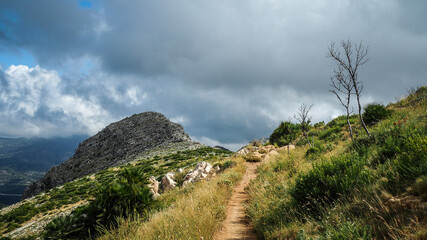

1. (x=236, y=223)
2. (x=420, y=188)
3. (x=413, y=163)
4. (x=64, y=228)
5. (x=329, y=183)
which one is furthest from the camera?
(x=236, y=223)

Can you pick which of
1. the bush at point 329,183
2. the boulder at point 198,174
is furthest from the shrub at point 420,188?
the boulder at point 198,174

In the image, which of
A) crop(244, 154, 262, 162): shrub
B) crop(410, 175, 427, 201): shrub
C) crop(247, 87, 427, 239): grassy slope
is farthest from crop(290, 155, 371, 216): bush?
crop(244, 154, 262, 162): shrub

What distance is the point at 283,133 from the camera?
3441cm

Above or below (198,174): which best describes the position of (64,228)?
below

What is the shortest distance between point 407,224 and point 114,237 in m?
6.66

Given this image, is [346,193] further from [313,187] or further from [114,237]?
[114,237]

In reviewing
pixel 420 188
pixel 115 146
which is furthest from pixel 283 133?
pixel 115 146

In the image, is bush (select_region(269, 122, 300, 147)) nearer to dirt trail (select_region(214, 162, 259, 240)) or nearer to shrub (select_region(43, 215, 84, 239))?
dirt trail (select_region(214, 162, 259, 240))

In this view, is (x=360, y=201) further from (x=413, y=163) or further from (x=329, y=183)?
(x=413, y=163)

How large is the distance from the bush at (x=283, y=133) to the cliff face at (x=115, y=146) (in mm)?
26481

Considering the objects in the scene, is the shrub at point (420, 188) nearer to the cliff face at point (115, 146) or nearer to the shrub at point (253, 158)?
the shrub at point (253, 158)

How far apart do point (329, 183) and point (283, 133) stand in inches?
1186

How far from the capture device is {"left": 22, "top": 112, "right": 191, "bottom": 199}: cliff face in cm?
5247

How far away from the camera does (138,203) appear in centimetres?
776
